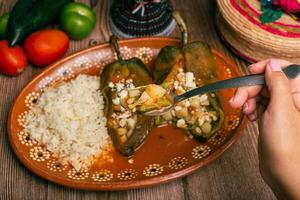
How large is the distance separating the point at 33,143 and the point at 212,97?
0.55 m

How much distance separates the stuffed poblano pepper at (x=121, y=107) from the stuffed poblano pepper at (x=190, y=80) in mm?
64

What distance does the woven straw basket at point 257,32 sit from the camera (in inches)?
55.0

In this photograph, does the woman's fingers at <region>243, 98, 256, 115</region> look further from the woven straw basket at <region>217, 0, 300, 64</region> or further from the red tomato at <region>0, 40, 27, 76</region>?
the red tomato at <region>0, 40, 27, 76</region>

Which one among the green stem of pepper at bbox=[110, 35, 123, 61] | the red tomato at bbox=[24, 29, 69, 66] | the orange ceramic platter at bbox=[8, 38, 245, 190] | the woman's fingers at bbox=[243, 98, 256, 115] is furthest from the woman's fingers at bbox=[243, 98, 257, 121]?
the red tomato at bbox=[24, 29, 69, 66]

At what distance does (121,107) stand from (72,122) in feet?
0.51

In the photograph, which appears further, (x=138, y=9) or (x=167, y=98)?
(x=138, y=9)

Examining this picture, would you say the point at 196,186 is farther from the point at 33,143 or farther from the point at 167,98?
the point at 33,143

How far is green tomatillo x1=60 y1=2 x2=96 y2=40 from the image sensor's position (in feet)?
5.27

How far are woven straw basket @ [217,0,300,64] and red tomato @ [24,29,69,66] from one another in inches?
22.3

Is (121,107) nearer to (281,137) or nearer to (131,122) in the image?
(131,122)

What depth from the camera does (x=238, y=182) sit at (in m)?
1.31

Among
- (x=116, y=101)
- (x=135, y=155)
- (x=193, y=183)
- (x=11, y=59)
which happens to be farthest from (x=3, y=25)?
(x=193, y=183)

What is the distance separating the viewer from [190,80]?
138 centimetres

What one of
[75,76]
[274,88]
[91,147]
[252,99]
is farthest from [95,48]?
[274,88]
